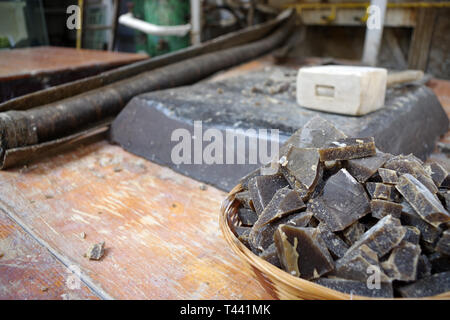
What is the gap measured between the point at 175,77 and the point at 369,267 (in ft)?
7.21

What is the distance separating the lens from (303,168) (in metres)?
1.08

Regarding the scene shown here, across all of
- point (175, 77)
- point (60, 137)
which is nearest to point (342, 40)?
point (175, 77)

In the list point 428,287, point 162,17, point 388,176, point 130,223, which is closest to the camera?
point 428,287

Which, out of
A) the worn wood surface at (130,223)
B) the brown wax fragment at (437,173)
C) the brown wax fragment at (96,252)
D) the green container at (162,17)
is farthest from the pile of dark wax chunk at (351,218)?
the green container at (162,17)

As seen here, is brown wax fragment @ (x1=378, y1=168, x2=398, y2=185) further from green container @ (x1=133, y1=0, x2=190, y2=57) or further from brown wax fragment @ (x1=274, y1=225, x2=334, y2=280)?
green container @ (x1=133, y1=0, x2=190, y2=57)

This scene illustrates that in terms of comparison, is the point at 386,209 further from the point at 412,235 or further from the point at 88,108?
the point at 88,108

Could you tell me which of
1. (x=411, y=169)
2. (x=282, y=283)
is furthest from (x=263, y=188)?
(x=411, y=169)

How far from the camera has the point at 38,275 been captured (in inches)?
43.2

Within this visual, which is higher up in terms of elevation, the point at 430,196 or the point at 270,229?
the point at 430,196

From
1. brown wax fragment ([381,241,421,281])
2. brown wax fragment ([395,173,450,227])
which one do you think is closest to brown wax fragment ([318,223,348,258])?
brown wax fragment ([381,241,421,281])

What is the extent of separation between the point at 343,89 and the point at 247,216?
3.20ft

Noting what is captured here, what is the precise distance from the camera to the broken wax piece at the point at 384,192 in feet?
3.17

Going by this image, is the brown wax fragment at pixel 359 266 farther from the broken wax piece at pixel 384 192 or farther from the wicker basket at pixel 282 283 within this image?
the broken wax piece at pixel 384 192
